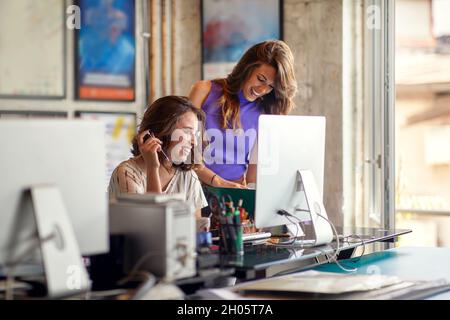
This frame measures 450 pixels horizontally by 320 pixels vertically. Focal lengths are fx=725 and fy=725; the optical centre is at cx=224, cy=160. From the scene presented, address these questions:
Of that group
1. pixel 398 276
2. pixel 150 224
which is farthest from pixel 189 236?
pixel 398 276

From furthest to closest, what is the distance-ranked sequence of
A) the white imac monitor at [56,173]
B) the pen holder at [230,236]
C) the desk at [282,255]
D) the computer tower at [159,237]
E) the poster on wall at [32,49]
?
the poster on wall at [32,49]
the pen holder at [230,236]
the desk at [282,255]
the computer tower at [159,237]
the white imac monitor at [56,173]

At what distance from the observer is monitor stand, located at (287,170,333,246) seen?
290 cm

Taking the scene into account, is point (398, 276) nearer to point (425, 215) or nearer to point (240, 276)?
point (240, 276)

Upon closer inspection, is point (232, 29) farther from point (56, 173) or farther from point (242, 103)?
point (56, 173)

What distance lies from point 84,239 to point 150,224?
0.20 meters

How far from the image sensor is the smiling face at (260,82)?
12.6 feet

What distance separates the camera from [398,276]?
8.69 ft

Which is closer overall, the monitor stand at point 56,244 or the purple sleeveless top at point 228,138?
the monitor stand at point 56,244

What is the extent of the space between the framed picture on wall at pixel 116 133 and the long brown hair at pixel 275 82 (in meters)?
1.10

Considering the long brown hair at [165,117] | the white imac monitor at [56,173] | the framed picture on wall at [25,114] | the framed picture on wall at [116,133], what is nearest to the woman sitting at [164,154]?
the long brown hair at [165,117]

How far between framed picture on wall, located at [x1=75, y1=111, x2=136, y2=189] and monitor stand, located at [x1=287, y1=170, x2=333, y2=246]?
2201 millimetres

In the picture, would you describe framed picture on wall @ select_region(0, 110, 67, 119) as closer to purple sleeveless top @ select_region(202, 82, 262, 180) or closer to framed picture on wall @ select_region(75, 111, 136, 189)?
framed picture on wall @ select_region(75, 111, 136, 189)

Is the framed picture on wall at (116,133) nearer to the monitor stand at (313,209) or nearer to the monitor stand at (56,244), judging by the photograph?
the monitor stand at (313,209)

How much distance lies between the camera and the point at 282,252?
108 inches
